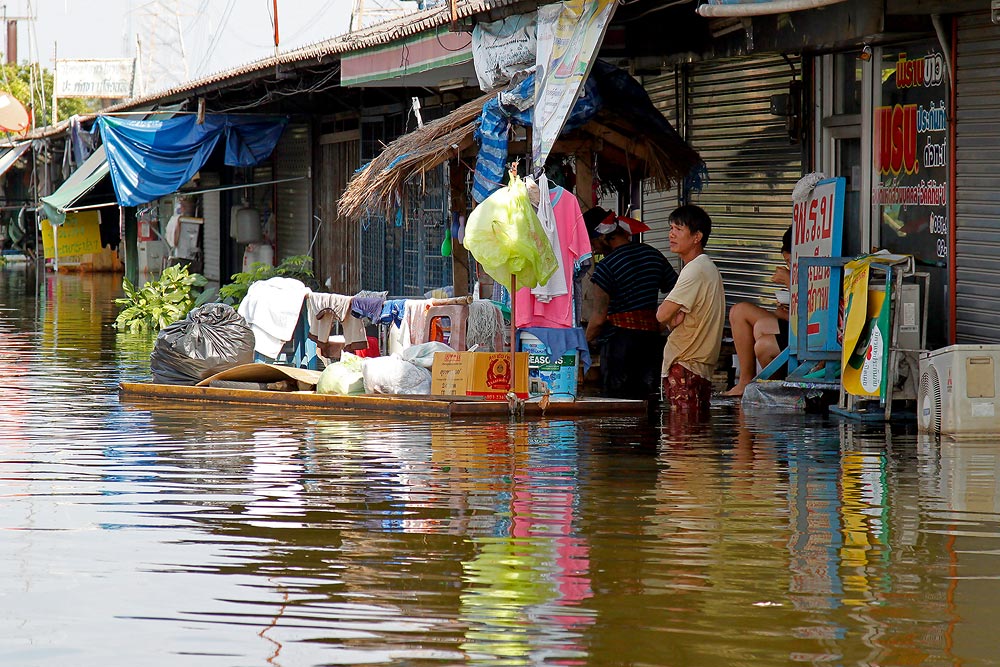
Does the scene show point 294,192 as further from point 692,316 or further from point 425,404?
point 692,316

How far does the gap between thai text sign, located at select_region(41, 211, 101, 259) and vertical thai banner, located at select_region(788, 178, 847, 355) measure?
22.0m

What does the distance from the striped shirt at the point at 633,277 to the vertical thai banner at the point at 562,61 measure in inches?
38.9

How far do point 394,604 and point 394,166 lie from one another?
6.59 meters

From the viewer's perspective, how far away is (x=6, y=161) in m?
Result: 37.6

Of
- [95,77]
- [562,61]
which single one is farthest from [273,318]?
[95,77]

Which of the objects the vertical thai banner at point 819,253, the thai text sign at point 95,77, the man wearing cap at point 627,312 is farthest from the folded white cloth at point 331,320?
the thai text sign at point 95,77

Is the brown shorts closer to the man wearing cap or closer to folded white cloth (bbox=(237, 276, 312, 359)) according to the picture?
the man wearing cap

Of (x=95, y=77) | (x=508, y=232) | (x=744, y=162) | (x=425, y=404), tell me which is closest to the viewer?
(x=508, y=232)

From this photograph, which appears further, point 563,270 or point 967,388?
point 563,270

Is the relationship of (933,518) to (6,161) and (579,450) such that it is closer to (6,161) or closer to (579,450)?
(579,450)

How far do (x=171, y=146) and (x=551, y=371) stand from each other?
14.3m

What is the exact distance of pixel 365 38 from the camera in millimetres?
15773

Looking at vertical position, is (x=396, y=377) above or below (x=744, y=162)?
below

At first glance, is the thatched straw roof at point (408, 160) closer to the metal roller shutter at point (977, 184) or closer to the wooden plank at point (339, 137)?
the metal roller shutter at point (977, 184)
